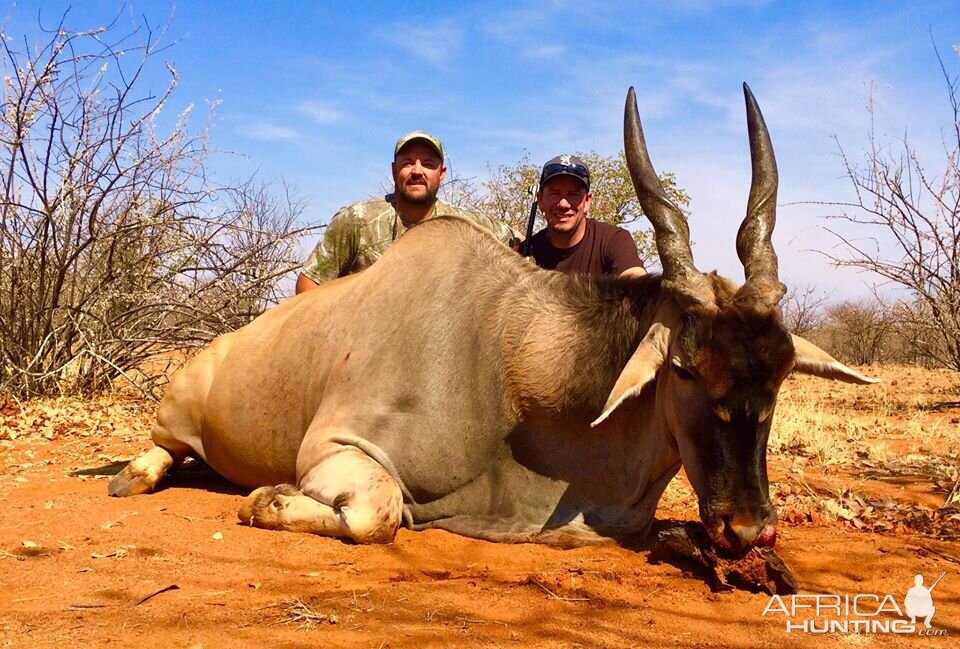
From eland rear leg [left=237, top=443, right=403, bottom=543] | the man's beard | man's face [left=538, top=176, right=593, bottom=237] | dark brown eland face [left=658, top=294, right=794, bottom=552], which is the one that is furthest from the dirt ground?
the man's beard

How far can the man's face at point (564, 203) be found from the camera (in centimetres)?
588

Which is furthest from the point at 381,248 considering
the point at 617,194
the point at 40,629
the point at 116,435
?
the point at 617,194

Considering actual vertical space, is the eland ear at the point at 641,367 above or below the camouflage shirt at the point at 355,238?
below

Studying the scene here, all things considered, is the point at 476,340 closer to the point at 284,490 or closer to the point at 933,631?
the point at 284,490

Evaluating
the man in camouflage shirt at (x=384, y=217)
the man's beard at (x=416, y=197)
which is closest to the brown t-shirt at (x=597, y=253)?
the man in camouflage shirt at (x=384, y=217)

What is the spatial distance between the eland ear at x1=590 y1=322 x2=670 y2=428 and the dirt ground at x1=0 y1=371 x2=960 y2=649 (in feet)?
2.21

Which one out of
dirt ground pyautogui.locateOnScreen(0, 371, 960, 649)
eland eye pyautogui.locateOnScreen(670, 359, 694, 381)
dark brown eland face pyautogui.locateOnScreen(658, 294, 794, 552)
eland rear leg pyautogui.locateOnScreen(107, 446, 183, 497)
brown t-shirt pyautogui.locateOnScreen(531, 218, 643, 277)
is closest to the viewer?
dirt ground pyautogui.locateOnScreen(0, 371, 960, 649)

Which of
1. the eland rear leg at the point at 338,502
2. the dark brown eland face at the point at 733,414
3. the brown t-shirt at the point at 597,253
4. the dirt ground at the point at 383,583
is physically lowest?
the dirt ground at the point at 383,583

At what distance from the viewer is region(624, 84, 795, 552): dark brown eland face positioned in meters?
3.22

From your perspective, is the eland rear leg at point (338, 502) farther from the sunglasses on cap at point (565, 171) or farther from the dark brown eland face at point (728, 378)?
the sunglasses on cap at point (565, 171)

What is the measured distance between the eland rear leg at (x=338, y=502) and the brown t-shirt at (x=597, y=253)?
241cm

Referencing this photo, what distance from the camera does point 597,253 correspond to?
5.98 meters

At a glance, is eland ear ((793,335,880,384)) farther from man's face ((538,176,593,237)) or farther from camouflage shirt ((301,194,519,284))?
camouflage shirt ((301,194,519,284))

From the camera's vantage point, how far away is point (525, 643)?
2604mm
